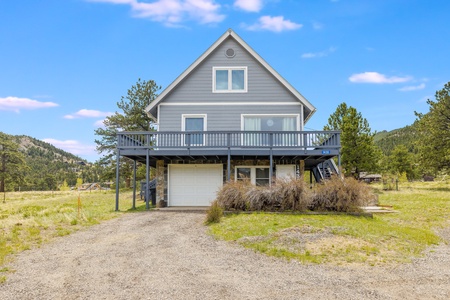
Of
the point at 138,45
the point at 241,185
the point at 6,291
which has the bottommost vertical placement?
the point at 6,291

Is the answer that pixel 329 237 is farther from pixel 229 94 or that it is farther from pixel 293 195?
pixel 229 94

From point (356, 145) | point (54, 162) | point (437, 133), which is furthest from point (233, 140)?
point (54, 162)

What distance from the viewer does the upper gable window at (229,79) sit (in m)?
18.9

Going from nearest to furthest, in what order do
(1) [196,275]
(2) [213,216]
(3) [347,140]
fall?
(1) [196,275], (2) [213,216], (3) [347,140]

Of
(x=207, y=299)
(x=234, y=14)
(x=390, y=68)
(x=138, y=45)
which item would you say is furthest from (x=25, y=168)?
(x=207, y=299)

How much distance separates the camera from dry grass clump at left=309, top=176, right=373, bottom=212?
515 inches

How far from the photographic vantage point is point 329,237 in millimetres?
9367

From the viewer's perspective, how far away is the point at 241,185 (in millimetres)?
13688

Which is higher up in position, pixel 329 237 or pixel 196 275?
pixel 329 237

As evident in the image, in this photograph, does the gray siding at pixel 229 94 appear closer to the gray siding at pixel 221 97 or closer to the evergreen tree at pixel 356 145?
the gray siding at pixel 221 97

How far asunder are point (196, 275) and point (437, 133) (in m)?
36.6

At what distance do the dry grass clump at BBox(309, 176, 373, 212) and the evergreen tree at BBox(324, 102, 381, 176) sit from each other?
19148 millimetres

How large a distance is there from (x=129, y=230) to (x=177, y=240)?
97.2 inches

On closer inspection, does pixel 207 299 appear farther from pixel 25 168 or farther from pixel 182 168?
pixel 25 168
